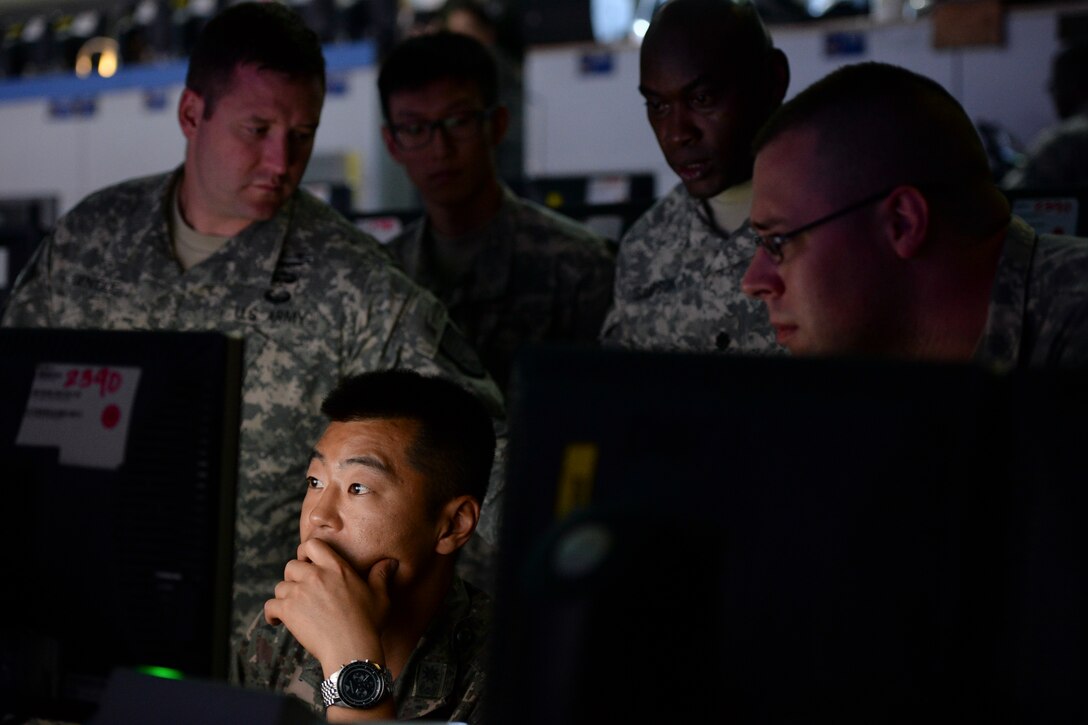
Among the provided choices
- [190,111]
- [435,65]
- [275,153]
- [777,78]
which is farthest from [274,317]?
[777,78]

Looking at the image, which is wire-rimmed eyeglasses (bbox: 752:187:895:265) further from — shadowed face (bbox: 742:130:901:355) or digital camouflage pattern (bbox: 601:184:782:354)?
digital camouflage pattern (bbox: 601:184:782:354)

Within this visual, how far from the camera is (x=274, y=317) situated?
1.62 metres

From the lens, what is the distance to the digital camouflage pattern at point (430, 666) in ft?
3.98

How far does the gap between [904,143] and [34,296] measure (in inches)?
53.0

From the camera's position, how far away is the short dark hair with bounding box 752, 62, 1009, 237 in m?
0.94

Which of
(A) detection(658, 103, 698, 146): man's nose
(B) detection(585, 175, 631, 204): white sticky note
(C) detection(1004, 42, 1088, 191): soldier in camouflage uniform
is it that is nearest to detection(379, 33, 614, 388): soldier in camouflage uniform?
(A) detection(658, 103, 698, 146): man's nose

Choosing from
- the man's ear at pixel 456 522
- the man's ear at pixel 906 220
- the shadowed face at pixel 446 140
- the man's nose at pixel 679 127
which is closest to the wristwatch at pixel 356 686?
the man's ear at pixel 456 522

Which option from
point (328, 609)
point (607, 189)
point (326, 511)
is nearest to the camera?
point (328, 609)

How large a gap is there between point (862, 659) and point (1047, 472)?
0.12 metres

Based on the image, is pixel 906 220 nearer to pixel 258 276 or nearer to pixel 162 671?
pixel 162 671

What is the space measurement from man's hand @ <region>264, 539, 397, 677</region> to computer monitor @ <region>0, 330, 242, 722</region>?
20cm

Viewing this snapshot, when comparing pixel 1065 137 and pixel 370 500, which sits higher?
pixel 1065 137

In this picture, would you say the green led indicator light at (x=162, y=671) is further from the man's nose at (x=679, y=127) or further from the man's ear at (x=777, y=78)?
the man's ear at (x=777, y=78)

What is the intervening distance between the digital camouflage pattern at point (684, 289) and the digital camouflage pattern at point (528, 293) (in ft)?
0.89
